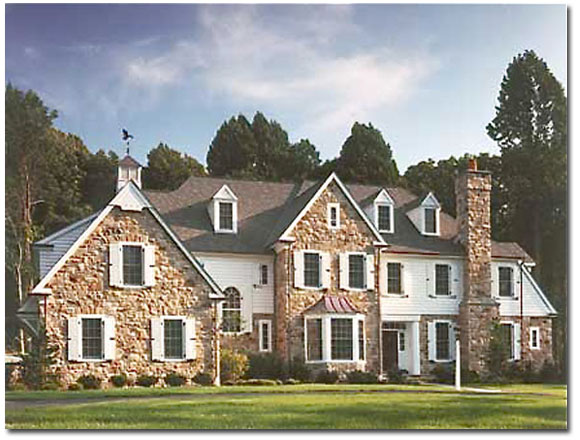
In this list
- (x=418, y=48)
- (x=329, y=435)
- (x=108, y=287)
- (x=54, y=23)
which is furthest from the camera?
(x=108, y=287)

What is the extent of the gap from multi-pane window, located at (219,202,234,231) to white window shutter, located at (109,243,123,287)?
1.80m

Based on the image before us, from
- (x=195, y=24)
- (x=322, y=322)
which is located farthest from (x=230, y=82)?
(x=322, y=322)

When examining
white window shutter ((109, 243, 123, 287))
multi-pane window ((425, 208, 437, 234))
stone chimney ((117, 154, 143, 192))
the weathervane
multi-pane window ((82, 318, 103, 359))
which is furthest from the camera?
multi-pane window ((425, 208, 437, 234))

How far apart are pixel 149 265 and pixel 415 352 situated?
4.65 m

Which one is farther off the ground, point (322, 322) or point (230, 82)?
point (230, 82)

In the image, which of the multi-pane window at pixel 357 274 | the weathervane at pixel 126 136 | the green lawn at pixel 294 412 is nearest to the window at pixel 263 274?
the multi-pane window at pixel 357 274

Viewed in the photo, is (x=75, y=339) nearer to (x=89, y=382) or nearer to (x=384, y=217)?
(x=89, y=382)

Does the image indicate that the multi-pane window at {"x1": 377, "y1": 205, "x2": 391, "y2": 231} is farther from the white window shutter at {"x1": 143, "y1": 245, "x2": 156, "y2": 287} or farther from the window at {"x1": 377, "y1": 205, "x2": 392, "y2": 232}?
the white window shutter at {"x1": 143, "y1": 245, "x2": 156, "y2": 287}

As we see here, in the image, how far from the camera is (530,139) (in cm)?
1759

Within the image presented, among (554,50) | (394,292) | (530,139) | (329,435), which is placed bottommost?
(329,435)

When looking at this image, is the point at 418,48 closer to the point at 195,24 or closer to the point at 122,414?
the point at 195,24

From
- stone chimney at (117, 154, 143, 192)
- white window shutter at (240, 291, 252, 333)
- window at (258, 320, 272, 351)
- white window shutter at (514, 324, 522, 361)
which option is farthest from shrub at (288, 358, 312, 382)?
stone chimney at (117, 154, 143, 192)

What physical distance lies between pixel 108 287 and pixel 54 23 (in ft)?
15.4

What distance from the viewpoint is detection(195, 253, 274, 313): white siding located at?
19.4 m
